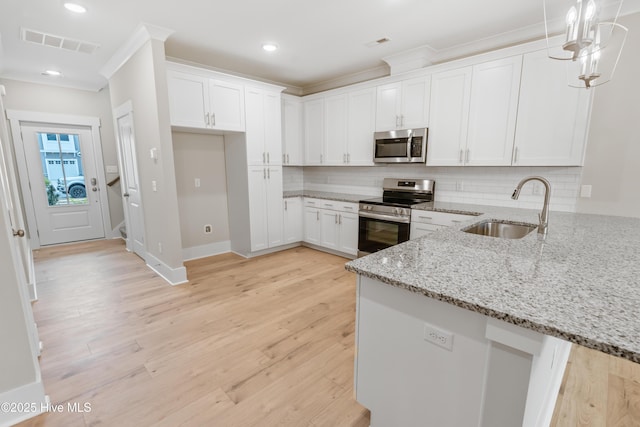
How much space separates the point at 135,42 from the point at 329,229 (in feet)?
10.5

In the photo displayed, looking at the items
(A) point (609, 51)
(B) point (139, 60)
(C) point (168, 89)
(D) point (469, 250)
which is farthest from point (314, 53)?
(D) point (469, 250)

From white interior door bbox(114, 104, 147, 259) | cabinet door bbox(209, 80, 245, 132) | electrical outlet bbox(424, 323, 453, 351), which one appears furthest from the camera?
white interior door bbox(114, 104, 147, 259)

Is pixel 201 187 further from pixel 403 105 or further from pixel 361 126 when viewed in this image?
pixel 403 105

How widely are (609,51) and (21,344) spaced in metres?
4.73

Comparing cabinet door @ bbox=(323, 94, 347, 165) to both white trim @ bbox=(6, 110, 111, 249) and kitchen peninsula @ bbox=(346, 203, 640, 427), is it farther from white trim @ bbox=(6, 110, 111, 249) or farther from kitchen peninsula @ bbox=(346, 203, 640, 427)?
white trim @ bbox=(6, 110, 111, 249)

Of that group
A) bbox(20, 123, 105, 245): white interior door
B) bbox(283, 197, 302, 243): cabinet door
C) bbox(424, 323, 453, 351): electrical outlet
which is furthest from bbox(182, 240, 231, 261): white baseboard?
bbox(424, 323, 453, 351): electrical outlet

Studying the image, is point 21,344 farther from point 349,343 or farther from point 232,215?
point 232,215

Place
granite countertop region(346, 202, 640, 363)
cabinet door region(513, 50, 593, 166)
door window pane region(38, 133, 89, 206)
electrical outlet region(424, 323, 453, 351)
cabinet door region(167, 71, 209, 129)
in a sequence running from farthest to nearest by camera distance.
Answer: door window pane region(38, 133, 89, 206)
cabinet door region(167, 71, 209, 129)
cabinet door region(513, 50, 593, 166)
electrical outlet region(424, 323, 453, 351)
granite countertop region(346, 202, 640, 363)

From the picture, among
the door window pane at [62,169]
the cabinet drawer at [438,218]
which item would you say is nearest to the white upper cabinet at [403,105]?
the cabinet drawer at [438,218]

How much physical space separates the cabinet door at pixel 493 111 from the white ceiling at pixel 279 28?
431 mm

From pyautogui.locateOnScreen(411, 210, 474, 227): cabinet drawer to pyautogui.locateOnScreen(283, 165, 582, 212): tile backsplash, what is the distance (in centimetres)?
61

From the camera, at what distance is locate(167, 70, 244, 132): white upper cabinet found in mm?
3291

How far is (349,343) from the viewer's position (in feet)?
7.34

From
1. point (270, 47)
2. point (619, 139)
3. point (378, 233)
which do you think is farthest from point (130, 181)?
point (619, 139)
